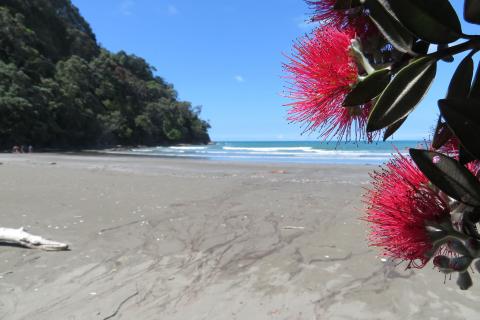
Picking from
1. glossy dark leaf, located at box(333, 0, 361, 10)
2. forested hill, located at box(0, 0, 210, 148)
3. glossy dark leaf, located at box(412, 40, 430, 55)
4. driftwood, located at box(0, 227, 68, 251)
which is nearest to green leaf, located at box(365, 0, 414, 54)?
glossy dark leaf, located at box(412, 40, 430, 55)

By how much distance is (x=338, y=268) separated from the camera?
11.6 feet

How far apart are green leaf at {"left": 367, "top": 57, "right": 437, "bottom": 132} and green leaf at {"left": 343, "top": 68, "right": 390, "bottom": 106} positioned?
3 cm

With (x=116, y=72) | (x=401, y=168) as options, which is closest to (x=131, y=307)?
(x=401, y=168)

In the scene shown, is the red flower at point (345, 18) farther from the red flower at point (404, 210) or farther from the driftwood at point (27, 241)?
the driftwood at point (27, 241)

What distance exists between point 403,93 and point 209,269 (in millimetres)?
3252

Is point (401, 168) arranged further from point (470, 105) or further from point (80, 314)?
point (80, 314)

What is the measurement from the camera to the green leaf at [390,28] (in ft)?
1.82

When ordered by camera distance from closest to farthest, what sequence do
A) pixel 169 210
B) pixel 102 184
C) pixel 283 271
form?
pixel 283 271 → pixel 169 210 → pixel 102 184

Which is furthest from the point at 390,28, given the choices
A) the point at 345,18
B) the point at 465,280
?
the point at 465,280

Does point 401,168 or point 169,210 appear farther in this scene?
point 169,210

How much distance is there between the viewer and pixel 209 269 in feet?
11.8

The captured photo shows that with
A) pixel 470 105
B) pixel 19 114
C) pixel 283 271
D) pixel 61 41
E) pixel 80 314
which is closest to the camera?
pixel 470 105

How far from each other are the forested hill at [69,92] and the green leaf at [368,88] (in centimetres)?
3191

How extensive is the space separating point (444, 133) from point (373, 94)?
0.13m
